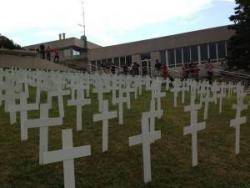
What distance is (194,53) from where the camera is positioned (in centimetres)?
4650

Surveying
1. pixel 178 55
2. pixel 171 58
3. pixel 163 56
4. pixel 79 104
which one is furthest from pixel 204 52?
pixel 79 104

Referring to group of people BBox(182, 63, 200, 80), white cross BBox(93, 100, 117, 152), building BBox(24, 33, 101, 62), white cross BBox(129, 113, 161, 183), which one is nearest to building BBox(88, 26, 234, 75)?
building BBox(24, 33, 101, 62)

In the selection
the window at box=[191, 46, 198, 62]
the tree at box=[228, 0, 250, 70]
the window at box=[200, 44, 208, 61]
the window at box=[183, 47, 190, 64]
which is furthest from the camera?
the window at box=[183, 47, 190, 64]

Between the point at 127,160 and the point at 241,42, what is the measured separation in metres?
29.1

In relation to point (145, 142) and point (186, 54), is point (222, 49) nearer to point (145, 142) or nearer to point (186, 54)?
point (186, 54)

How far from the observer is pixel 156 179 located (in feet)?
22.8

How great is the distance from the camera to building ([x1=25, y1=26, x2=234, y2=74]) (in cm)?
4484

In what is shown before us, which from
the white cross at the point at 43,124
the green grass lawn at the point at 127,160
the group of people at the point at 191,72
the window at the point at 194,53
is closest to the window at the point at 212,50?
the window at the point at 194,53

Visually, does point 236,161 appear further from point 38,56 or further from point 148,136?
point 38,56

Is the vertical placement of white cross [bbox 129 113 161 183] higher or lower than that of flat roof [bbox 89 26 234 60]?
lower

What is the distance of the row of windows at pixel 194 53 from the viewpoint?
147ft

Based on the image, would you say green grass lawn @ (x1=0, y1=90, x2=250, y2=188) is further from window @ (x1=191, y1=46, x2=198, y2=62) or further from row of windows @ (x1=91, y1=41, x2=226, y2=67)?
window @ (x1=191, y1=46, x2=198, y2=62)

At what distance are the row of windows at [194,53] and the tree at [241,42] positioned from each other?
841 cm

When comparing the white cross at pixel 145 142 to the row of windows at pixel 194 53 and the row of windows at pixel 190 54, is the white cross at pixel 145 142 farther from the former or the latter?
the row of windows at pixel 194 53
